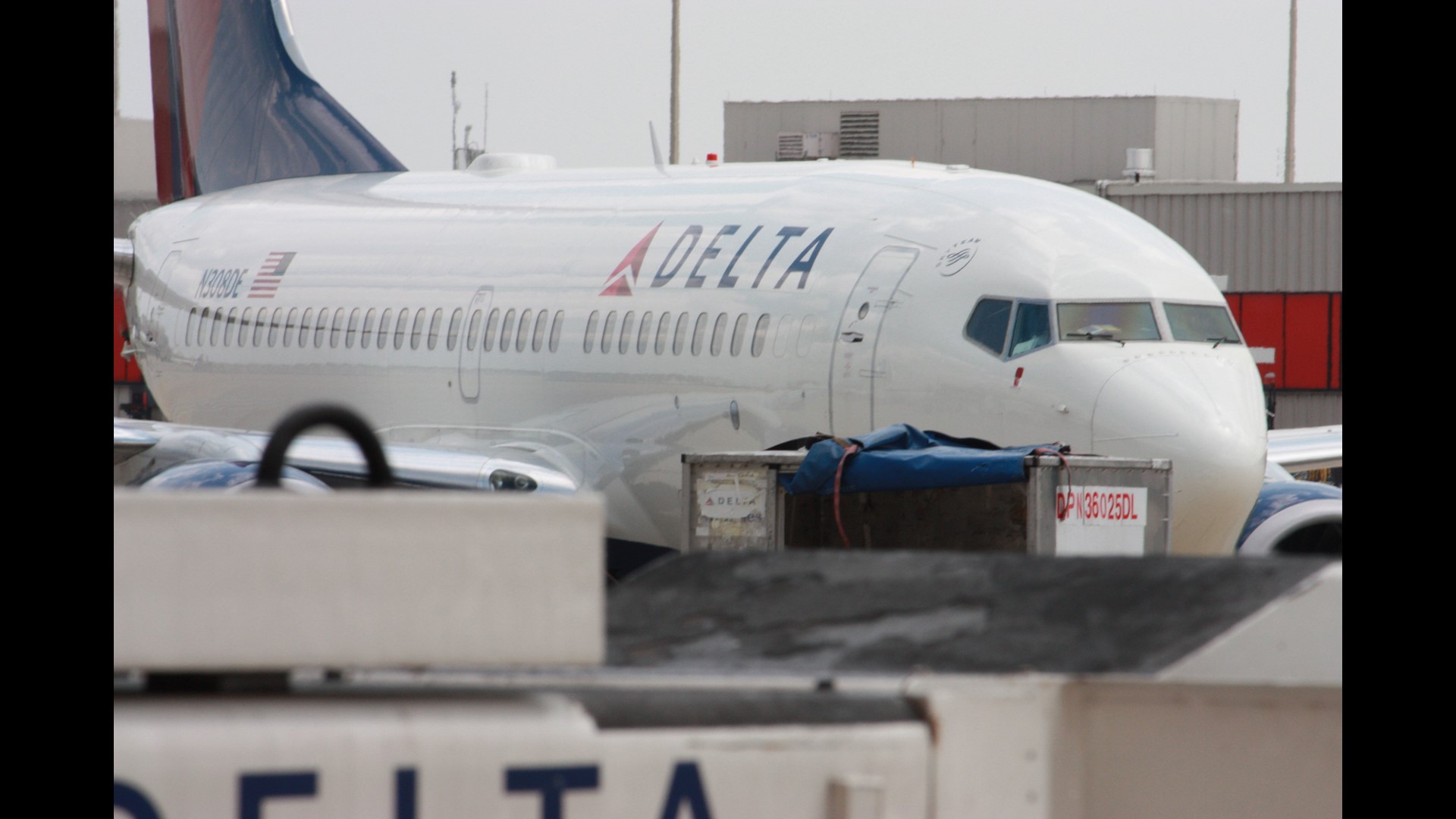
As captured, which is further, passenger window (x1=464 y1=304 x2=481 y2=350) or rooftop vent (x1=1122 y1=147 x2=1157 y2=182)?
rooftop vent (x1=1122 y1=147 x2=1157 y2=182)

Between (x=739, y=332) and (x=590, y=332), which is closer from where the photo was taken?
(x=739, y=332)

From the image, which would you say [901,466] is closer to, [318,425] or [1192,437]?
[1192,437]

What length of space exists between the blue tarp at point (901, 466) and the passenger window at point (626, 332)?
323 centimetres

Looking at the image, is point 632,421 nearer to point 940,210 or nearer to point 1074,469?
point 940,210

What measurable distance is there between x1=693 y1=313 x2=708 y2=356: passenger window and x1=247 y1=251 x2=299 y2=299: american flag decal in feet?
18.4

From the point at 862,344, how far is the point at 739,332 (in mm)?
1047

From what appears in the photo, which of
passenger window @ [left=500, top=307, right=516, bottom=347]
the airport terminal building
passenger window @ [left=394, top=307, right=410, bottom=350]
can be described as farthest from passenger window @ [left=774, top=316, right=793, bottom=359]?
the airport terminal building

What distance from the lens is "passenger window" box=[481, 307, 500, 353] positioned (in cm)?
1333

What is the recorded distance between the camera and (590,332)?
1248cm

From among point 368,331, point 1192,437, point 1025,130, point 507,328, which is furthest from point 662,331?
point 1025,130

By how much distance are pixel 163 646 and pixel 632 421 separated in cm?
977

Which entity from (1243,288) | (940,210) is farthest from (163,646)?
(1243,288)

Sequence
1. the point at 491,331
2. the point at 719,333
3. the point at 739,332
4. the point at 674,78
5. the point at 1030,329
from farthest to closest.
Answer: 1. the point at 674,78
2. the point at 491,331
3. the point at 719,333
4. the point at 739,332
5. the point at 1030,329

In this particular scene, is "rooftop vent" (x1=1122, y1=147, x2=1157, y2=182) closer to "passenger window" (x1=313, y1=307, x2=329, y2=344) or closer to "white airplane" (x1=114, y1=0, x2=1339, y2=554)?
"white airplane" (x1=114, y1=0, x2=1339, y2=554)
